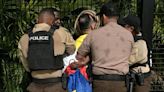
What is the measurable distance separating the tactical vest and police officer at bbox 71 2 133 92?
1.18 ft

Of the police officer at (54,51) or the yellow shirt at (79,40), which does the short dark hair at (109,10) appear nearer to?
the yellow shirt at (79,40)

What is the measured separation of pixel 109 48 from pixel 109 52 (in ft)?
0.16

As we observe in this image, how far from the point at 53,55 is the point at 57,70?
213 millimetres

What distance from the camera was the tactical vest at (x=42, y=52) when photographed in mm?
5163

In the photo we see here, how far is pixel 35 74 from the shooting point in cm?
529

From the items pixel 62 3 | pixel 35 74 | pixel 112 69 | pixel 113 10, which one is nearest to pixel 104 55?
pixel 112 69

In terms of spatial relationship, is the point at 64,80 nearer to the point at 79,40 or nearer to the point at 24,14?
the point at 79,40

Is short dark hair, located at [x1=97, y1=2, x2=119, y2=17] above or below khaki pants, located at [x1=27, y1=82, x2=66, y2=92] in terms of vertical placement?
above

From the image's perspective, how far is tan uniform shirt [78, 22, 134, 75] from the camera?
508 centimetres

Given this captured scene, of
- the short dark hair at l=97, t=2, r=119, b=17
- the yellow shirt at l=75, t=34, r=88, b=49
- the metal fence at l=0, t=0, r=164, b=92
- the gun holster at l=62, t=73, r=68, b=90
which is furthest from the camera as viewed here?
the metal fence at l=0, t=0, r=164, b=92

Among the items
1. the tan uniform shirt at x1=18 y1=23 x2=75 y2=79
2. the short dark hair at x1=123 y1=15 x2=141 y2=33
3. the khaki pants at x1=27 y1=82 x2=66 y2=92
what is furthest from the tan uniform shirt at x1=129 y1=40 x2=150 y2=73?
the khaki pants at x1=27 y1=82 x2=66 y2=92

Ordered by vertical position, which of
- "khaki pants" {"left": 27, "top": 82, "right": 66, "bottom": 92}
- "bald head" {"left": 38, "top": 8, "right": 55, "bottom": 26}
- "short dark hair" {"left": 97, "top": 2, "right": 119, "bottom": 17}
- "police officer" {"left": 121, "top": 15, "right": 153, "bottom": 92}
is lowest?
"khaki pants" {"left": 27, "top": 82, "right": 66, "bottom": 92}

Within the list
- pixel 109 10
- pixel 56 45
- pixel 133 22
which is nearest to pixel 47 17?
pixel 56 45

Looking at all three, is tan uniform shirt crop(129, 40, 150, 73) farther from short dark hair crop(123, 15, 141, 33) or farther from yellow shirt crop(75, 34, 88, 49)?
Answer: yellow shirt crop(75, 34, 88, 49)
